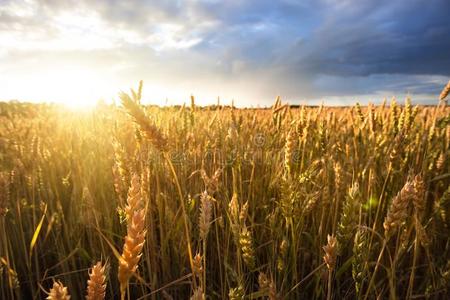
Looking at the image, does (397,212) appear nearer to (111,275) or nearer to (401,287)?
(401,287)

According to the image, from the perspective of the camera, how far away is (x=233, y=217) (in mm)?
1208

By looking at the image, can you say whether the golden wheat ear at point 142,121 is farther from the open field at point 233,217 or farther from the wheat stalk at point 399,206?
the wheat stalk at point 399,206

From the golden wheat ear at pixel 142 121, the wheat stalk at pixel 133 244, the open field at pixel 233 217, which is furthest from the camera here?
the open field at pixel 233 217

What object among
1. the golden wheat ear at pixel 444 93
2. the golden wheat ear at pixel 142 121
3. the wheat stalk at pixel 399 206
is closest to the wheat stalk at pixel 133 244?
the golden wheat ear at pixel 142 121

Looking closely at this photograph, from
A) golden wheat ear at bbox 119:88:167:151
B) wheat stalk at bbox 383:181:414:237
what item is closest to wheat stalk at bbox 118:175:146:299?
golden wheat ear at bbox 119:88:167:151

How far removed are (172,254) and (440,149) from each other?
2.11 metres

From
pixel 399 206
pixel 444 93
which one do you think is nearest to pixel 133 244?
pixel 399 206

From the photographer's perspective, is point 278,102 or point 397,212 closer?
point 397,212

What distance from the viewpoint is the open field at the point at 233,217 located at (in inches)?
47.2

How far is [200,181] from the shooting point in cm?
218

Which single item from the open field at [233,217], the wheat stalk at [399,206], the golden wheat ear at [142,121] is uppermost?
the golden wheat ear at [142,121]

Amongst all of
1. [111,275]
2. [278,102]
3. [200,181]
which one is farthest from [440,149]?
[111,275]

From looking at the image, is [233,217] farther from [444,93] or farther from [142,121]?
[444,93]

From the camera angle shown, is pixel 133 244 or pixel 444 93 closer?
pixel 133 244
